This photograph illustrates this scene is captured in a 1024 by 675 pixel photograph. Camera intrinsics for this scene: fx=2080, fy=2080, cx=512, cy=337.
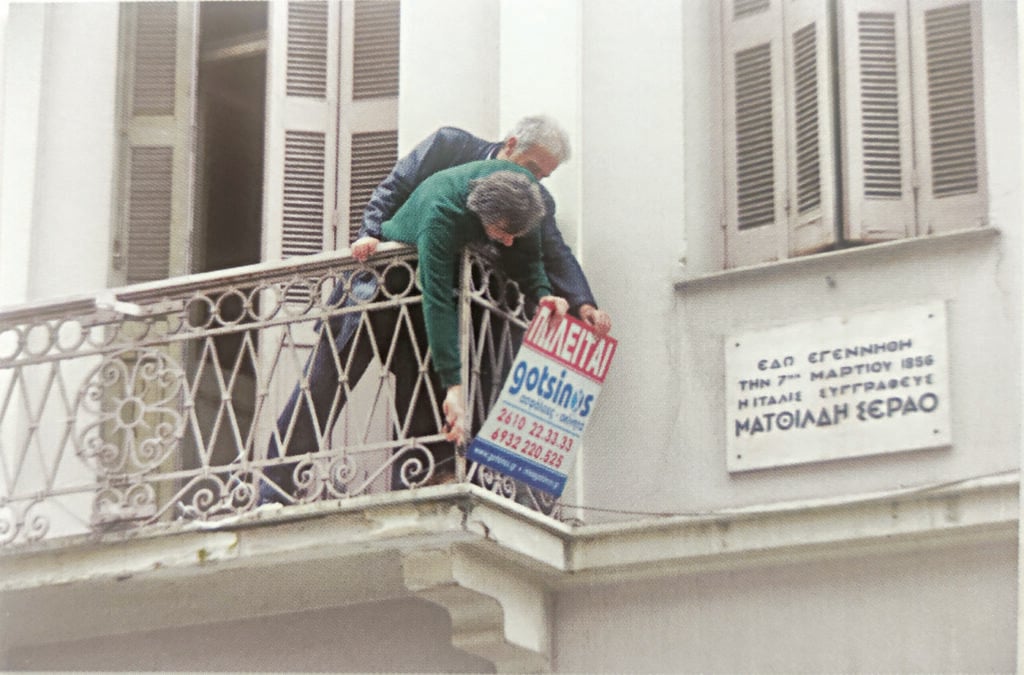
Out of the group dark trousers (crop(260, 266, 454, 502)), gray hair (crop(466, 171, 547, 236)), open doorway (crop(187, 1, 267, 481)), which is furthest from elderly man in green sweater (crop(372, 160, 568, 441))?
open doorway (crop(187, 1, 267, 481))

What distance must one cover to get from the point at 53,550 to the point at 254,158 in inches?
122

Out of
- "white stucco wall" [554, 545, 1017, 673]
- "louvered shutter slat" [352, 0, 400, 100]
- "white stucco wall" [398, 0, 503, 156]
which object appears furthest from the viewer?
"louvered shutter slat" [352, 0, 400, 100]

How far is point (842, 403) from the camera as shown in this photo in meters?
8.23

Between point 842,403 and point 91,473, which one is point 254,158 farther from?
point 842,403

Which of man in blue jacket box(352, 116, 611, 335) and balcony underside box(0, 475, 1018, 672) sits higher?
man in blue jacket box(352, 116, 611, 335)

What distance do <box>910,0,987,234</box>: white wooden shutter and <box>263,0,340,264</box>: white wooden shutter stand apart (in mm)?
2821

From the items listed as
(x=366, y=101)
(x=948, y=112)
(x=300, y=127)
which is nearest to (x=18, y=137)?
(x=300, y=127)

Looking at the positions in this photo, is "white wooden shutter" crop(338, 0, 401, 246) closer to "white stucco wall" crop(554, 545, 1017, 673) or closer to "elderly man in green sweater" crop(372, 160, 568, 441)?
"elderly man in green sweater" crop(372, 160, 568, 441)

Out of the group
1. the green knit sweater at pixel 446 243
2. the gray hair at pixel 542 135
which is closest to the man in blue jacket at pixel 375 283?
the gray hair at pixel 542 135

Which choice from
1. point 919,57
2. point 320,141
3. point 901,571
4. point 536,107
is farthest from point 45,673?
point 919,57

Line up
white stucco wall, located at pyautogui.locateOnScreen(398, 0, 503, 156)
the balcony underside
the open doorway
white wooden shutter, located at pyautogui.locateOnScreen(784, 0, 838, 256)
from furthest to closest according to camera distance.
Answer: the open doorway < white stucco wall, located at pyautogui.locateOnScreen(398, 0, 503, 156) < white wooden shutter, located at pyautogui.locateOnScreen(784, 0, 838, 256) < the balcony underside

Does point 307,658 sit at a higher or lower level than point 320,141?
lower

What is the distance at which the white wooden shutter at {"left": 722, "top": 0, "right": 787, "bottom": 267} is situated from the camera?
8883 millimetres

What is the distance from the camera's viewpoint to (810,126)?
8836 mm
